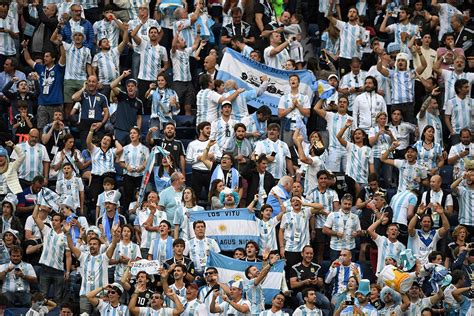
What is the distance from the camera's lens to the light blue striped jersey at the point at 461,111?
29672 millimetres

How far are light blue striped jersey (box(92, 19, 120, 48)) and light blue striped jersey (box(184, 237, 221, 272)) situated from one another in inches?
218

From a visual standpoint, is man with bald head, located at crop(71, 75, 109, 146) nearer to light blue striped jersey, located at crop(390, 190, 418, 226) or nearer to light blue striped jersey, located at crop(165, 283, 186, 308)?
light blue striped jersey, located at crop(165, 283, 186, 308)

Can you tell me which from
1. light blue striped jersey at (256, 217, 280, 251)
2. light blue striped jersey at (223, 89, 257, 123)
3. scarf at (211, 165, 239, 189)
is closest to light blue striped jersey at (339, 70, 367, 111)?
light blue striped jersey at (223, 89, 257, 123)

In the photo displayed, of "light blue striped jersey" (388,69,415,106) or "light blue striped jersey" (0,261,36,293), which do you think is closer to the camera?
"light blue striped jersey" (0,261,36,293)

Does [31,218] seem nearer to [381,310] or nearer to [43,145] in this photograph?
[43,145]

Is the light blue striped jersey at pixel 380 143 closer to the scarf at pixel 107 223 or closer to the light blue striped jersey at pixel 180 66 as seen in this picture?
the light blue striped jersey at pixel 180 66

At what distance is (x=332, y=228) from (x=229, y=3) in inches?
234

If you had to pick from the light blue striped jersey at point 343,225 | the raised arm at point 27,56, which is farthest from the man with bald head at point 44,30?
the light blue striped jersey at point 343,225

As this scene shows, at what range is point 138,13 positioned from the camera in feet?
101

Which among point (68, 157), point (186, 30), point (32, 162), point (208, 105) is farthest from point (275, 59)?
point (32, 162)

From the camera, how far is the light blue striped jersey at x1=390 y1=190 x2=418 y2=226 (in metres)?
27.3

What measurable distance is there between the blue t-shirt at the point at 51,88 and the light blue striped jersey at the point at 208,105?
2.53m

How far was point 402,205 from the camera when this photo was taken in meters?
27.4

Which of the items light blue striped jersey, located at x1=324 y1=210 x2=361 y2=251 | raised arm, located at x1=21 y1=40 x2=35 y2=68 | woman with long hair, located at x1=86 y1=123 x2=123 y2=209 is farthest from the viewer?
raised arm, located at x1=21 y1=40 x2=35 y2=68
